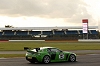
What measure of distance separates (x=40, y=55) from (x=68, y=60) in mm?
2678

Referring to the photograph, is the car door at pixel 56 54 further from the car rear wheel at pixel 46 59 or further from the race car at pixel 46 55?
the car rear wheel at pixel 46 59

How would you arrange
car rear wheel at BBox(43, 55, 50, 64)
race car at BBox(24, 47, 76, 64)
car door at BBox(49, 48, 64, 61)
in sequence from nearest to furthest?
race car at BBox(24, 47, 76, 64) → car rear wheel at BBox(43, 55, 50, 64) → car door at BBox(49, 48, 64, 61)

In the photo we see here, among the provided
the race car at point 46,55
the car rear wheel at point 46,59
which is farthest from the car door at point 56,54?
the car rear wheel at point 46,59

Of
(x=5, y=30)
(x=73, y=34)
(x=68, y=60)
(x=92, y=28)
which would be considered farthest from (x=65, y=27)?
(x=68, y=60)

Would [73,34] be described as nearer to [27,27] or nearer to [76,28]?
[76,28]

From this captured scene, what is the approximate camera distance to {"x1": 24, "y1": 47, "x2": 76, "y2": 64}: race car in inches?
690

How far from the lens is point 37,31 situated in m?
112

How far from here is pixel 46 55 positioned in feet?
58.2

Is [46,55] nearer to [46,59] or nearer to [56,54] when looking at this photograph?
[46,59]

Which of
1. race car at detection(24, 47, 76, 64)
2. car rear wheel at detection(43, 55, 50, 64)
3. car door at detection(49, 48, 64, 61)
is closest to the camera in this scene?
race car at detection(24, 47, 76, 64)

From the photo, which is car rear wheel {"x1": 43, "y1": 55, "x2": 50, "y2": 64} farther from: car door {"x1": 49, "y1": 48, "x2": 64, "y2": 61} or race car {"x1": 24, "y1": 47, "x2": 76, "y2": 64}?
car door {"x1": 49, "y1": 48, "x2": 64, "y2": 61}

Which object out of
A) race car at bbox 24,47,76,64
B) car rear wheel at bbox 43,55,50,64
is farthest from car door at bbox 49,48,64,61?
car rear wheel at bbox 43,55,50,64

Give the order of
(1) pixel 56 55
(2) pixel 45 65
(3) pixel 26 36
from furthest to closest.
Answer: (3) pixel 26 36, (1) pixel 56 55, (2) pixel 45 65

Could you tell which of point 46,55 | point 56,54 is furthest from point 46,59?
point 56,54
